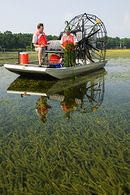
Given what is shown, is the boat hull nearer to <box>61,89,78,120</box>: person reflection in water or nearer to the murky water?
<box>61,89,78,120</box>: person reflection in water

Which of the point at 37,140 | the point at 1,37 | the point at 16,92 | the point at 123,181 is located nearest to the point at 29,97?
the point at 16,92

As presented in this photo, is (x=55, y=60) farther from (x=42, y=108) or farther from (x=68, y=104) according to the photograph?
(x=42, y=108)

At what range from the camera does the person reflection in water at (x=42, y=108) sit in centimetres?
423

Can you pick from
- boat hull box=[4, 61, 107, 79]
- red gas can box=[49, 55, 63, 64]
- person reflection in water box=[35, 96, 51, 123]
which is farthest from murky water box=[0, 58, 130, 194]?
red gas can box=[49, 55, 63, 64]

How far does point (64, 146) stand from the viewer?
2.96 metres

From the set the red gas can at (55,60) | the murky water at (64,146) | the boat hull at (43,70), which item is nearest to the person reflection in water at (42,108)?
the murky water at (64,146)

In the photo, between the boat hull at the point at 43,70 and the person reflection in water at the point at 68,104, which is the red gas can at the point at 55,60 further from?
the person reflection in water at the point at 68,104

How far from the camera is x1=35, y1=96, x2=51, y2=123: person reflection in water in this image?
4.23 m

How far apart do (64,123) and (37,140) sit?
89 cm

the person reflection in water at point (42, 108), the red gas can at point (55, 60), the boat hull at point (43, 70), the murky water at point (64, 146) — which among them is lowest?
the murky water at point (64, 146)

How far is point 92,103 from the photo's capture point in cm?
541

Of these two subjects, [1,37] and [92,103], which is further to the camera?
[1,37]

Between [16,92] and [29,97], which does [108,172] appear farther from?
[16,92]

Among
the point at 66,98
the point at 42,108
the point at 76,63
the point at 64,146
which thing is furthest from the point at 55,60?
the point at 64,146
